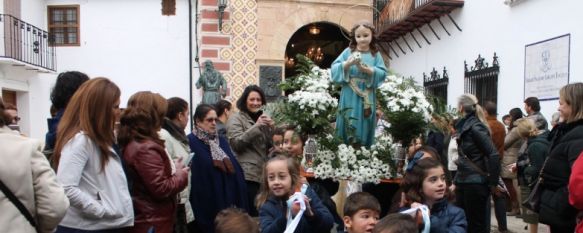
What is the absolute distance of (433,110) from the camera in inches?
188

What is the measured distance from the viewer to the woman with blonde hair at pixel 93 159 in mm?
2861

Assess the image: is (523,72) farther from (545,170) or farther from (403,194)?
(403,194)

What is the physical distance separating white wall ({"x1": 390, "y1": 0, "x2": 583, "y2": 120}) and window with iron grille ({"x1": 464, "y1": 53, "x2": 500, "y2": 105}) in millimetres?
133

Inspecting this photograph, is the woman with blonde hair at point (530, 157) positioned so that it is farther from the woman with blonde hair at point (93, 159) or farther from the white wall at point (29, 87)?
the white wall at point (29, 87)

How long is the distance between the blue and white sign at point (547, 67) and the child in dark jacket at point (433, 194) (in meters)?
4.94

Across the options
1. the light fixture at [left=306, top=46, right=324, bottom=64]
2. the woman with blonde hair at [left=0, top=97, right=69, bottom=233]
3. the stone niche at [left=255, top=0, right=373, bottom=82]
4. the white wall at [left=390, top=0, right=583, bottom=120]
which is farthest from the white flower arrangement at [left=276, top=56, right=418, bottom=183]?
the light fixture at [left=306, top=46, right=324, bottom=64]

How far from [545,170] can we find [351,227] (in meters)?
1.67

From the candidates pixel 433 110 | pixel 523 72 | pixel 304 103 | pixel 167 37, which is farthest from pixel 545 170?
pixel 167 37

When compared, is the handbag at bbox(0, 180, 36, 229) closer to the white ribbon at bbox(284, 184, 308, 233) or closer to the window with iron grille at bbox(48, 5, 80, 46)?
the white ribbon at bbox(284, 184, 308, 233)

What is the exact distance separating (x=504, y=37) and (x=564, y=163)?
580 centimetres

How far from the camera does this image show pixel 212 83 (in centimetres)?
1233

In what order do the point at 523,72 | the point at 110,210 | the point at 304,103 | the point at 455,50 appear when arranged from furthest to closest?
the point at 455,50 → the point at 523,72 → the point at 304,103 → the point at 110,210

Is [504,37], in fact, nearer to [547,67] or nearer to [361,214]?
[547,67]

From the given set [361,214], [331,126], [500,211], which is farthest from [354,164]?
[500,211]
